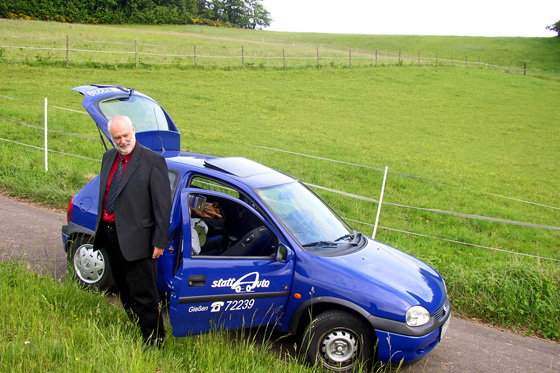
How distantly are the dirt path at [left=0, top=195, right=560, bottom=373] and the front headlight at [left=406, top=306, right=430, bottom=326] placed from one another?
47 centimetres

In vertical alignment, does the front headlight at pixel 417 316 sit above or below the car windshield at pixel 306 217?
below

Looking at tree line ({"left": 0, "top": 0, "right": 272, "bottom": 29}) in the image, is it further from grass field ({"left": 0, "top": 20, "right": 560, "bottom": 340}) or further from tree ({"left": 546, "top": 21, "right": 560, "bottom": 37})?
tree ({"left": 546, "top": 21, "right": 560, "bottom": 37})

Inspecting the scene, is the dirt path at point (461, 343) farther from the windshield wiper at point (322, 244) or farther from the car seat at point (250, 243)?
the car seat at point (250, 243)

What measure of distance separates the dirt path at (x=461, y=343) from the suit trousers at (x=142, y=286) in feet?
3.86

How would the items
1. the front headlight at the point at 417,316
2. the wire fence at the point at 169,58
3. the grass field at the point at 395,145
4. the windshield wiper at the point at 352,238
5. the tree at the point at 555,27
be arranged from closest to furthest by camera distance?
the front headlight at the point at 417,316, the windshield wiper at the point at 352,238, the grass field at the point at 395,145, the wire fence at the point at 169,58, the tree at the point at 555,27

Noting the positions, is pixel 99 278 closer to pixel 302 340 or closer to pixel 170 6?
pixel 302 340

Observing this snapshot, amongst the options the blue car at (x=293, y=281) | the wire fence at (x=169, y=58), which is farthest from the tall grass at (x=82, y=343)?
the wire fence at (x=169, y=58)

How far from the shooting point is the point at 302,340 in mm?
4387

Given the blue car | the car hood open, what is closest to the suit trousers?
the blue car

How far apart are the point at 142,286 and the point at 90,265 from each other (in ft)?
5.56

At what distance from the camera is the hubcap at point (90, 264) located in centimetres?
537

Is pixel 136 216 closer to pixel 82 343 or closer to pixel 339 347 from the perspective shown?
pixel 82 343

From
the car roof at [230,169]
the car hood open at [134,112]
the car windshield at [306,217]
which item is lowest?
the car windshield at [306,217]

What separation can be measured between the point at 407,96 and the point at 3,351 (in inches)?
1186
